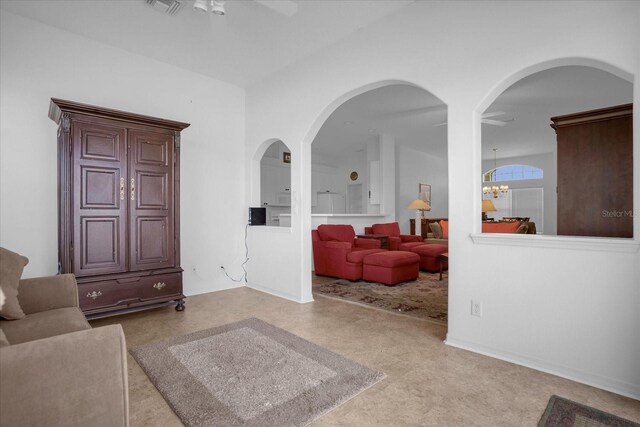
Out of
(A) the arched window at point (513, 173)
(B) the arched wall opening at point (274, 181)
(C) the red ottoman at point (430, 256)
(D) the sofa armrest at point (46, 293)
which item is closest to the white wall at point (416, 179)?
(A) the arched window at point (513, 173)

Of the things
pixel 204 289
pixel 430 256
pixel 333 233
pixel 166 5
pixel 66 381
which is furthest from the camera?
pixel 430 256

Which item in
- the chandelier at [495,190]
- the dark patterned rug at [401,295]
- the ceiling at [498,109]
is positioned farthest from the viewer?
the chandelier at [495,190]

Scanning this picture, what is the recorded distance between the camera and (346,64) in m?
3.59

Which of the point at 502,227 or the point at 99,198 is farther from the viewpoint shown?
the point at 502,227

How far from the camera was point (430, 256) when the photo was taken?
5977 millimetres

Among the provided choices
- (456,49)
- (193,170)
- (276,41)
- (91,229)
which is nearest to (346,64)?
(276,41)

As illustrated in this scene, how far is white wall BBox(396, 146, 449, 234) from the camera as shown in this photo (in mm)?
9062

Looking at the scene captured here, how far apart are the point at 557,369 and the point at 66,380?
8.90 feet

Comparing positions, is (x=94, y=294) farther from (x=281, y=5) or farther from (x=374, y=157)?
(x=374, y=157)

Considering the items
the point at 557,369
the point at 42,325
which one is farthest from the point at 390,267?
the point at 42,325

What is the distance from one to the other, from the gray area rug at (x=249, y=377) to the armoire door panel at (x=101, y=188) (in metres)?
1.47

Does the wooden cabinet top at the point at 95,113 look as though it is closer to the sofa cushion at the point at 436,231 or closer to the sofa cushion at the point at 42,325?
the sofa cushion at the point at 42,325

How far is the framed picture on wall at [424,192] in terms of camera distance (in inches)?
388

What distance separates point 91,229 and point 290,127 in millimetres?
2455
